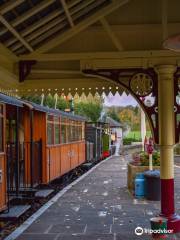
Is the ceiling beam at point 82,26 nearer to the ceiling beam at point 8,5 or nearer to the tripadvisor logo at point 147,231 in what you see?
the ceiling beam at point 8,5

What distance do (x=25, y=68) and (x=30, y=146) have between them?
5373 mm

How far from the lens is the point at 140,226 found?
29.8 ft

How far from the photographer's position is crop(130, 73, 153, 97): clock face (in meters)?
8.00

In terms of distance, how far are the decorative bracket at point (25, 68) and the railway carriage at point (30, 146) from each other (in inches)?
54.2

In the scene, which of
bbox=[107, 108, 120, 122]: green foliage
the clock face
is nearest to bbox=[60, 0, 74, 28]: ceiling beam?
the clock face

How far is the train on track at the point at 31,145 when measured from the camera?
10117 millimetres

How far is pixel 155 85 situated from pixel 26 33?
238 centimetres

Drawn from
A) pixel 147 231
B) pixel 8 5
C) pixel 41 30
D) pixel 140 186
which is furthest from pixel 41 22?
pixel 140 186

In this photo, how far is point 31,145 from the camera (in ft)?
41.8

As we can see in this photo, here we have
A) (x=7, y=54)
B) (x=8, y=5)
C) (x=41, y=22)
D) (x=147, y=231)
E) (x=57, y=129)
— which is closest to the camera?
(x=8, y=5)

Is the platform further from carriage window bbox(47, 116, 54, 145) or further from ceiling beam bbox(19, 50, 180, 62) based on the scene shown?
carriage window bbox(47, 116, 54, 145)

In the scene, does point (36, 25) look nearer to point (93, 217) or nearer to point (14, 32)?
point (14, 32)

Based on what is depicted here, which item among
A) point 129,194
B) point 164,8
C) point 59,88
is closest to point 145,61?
point 164,8

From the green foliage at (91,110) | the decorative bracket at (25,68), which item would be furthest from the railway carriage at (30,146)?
the green foliage at (91,110)
